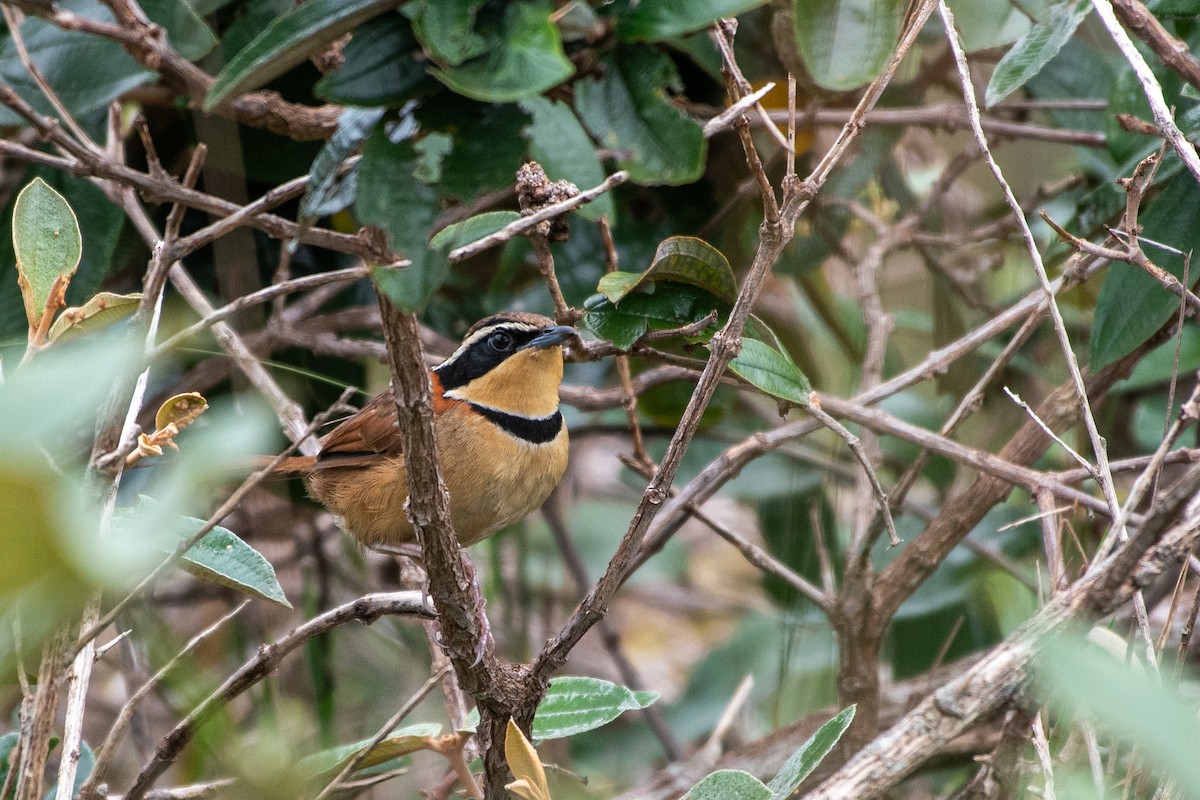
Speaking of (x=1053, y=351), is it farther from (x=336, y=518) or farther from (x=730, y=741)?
(x=336, y=518)

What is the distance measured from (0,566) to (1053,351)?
4344mm

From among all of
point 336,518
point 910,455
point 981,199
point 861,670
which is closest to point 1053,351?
point 910,455

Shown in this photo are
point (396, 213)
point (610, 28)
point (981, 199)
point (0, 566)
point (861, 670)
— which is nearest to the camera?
point (0, 566)

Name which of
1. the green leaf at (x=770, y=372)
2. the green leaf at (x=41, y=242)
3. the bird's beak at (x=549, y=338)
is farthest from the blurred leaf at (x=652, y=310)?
the green leaf at (x=41, y=242)

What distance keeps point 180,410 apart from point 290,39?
2.28 feet

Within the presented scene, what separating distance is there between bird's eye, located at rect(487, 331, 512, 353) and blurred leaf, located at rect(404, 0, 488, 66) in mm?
1863

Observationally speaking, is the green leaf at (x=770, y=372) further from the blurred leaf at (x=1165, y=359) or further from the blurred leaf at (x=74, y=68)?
the blurred leaf at (x=74, y=68)

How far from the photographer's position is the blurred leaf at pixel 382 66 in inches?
67.8

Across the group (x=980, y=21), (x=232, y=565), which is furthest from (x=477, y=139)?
(x=980, y=21)

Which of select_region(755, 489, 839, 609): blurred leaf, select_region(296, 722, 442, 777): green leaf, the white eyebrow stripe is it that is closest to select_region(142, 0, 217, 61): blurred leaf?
the white eyebrow stripe

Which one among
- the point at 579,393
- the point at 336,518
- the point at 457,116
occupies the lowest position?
the point at 336,518

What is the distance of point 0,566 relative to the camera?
22.3 inches

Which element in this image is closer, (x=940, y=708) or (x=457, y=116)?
(x=940, y=708)

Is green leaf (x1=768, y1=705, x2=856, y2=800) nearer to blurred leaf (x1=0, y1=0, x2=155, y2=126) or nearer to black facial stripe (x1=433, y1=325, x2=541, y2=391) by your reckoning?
black facial stripe (x1=433, y1=325, x2=541, y2=391)
